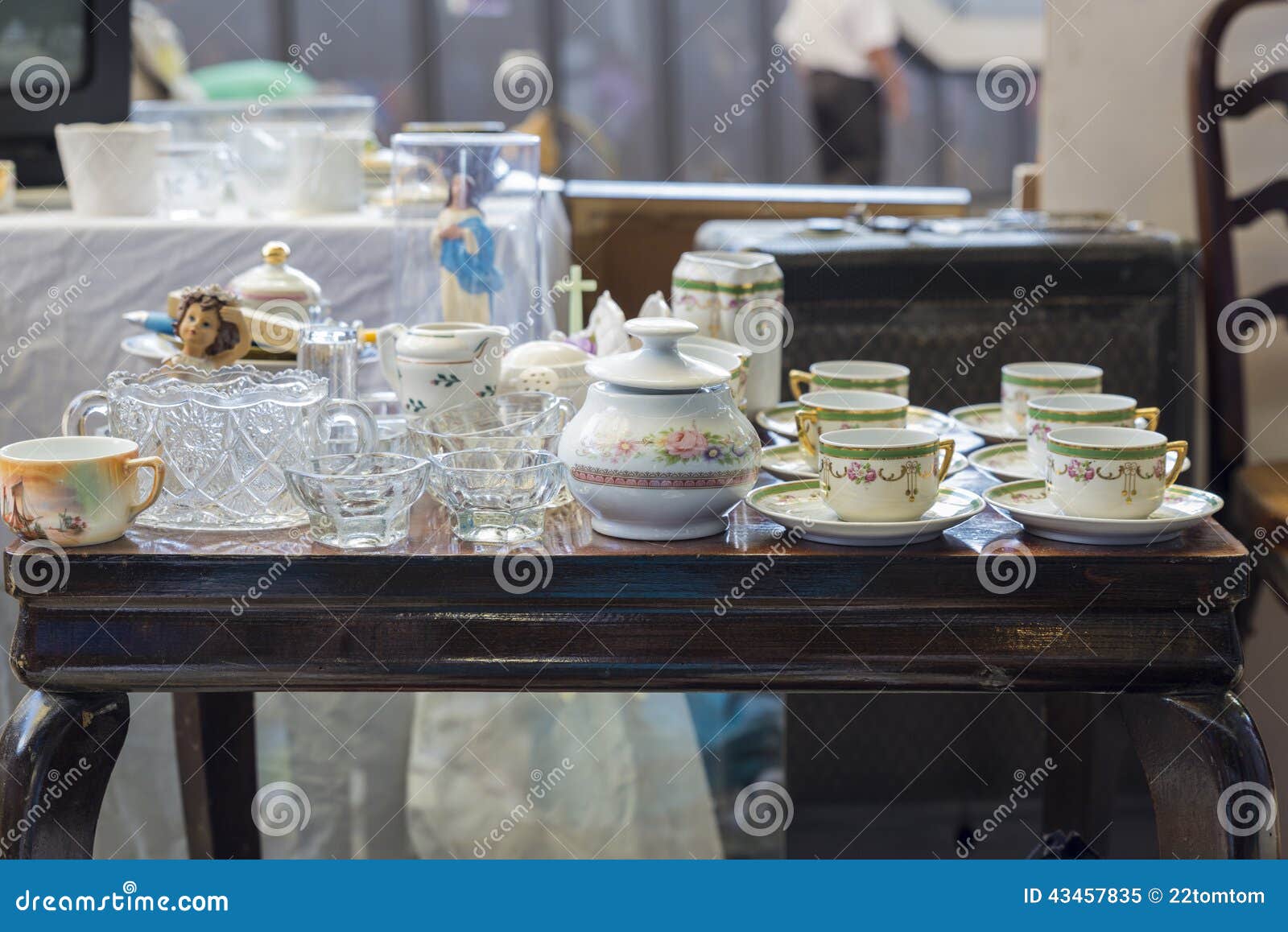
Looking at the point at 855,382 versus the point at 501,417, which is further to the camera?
the point at 855,382

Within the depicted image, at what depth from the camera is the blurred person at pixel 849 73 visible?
464 centimetres

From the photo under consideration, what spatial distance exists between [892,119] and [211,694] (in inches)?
149

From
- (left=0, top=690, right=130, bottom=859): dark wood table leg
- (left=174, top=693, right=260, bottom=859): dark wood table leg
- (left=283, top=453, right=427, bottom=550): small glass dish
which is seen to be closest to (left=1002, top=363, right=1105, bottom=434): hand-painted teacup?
(left=283, top=453, right=427, bottom=550): small glass dish

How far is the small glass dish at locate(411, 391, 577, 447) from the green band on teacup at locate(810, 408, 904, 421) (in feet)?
0.83

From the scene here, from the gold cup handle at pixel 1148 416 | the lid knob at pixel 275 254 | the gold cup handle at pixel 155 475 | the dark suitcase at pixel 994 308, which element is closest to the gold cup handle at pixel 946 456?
the gold cup handle at pixel 1148 416

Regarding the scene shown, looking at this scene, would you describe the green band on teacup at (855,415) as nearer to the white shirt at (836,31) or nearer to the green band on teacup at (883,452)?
the green band on teacup at (883,452)

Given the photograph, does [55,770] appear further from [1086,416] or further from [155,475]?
[1086,416]

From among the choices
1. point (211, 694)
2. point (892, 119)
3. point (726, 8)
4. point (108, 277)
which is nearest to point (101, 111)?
point (108, 277)

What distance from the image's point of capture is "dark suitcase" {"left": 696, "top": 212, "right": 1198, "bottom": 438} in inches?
86.0

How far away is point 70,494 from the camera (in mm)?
1128

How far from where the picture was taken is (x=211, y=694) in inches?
70.4

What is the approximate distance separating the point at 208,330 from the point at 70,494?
30 cm

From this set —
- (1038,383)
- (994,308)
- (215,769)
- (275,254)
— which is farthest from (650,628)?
(994,308)

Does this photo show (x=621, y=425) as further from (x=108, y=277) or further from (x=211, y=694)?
(x=108, y=277)
